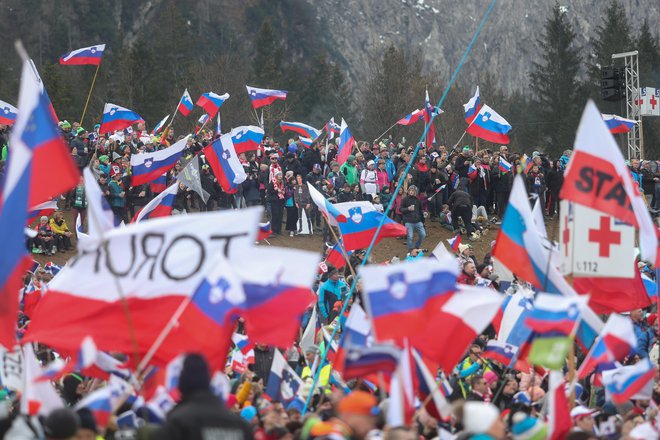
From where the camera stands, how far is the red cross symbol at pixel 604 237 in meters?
11.3

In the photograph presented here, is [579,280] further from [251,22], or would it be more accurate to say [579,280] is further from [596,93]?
[251,22]

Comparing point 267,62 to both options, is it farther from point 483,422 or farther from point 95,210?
point 483,422

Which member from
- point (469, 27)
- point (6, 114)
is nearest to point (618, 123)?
point (6, 114)

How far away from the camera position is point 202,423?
7.18 m

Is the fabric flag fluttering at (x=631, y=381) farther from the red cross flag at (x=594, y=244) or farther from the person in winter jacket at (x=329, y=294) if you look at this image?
the person in winter jacket at (x=329, y=294)

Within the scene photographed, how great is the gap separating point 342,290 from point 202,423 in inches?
559

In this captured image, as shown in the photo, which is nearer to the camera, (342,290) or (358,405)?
(358,405)

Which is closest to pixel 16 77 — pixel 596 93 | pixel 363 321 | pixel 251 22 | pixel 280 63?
pixel 280 63

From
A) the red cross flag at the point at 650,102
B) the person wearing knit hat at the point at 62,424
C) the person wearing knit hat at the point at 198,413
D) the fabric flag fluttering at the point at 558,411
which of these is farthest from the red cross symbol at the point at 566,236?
the red cross flag at the point at 650,102

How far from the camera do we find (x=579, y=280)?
1212 centimetres

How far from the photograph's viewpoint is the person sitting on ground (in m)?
27.2

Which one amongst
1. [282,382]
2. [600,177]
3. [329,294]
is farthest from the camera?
[329,294]

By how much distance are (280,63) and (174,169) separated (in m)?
37.9

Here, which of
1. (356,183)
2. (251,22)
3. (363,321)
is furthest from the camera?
(251,22)
